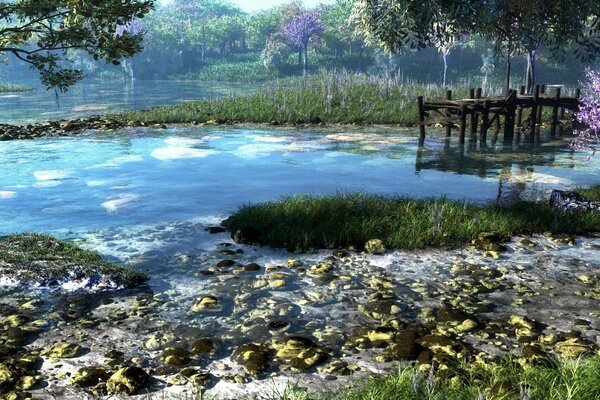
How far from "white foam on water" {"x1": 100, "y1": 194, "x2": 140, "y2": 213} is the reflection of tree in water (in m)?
7.77

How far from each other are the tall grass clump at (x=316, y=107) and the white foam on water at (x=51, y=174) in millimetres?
12564

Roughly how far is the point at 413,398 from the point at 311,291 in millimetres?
3350

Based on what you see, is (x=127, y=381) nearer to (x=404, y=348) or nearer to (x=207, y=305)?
(x=207, y=305)

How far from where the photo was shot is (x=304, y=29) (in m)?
84.7

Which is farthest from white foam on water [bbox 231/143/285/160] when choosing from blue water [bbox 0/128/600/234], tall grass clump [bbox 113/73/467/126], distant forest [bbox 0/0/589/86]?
distant forest [bbox 0/0/589/86]

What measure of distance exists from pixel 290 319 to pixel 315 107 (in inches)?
903

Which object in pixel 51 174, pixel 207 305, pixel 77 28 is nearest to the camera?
pixel 207 305

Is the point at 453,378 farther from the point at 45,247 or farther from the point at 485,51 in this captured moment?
the point at 485,51

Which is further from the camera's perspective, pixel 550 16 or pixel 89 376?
pixel 550 16

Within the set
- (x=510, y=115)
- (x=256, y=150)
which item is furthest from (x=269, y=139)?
(x=510, y=115)

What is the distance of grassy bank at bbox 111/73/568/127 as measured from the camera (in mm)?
28344

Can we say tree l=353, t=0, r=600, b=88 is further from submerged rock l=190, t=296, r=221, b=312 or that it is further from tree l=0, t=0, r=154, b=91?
submerged rock l=190, t=296, r=221, b=312

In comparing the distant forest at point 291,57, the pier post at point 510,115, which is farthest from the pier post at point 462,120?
the distant forest at point 291,57

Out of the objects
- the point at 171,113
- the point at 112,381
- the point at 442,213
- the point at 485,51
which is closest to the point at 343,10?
the point at 485,51
